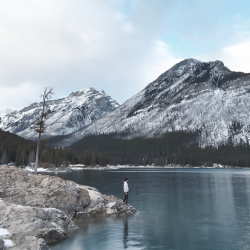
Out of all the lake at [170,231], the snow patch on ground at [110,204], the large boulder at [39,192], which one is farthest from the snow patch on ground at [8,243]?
the snow patch on ground at [110,204]

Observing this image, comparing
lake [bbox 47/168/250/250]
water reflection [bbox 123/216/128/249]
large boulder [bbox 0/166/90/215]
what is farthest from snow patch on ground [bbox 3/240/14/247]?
large boulder [bbox 0/166/90/215]

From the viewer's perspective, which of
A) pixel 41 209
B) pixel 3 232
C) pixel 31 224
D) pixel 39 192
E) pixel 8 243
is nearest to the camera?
pixel 8 243

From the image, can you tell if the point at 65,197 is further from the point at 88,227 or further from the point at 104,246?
the point at 104,246

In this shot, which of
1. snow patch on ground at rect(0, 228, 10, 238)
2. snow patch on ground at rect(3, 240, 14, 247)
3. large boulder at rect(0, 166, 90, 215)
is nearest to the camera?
snow patch on ground at rect(3, 240, 14, 247)

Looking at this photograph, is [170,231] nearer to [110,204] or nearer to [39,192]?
[110,204]

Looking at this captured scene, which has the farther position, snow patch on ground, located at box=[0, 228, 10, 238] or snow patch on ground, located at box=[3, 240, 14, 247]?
snow patch on ground, located at box=[0, 228, 10, 238]

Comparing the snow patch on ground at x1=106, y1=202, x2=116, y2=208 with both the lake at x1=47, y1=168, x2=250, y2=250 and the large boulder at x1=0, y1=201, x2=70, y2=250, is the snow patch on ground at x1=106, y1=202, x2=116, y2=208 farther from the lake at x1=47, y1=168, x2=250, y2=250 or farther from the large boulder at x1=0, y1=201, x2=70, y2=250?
the large boulder at x1=0, y1=201, x2=70, y2=250

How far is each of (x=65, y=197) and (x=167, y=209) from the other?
1443 centimetres

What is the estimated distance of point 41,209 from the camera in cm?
2386

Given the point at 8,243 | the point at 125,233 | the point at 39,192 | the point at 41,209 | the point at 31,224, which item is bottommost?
the point at 125,233

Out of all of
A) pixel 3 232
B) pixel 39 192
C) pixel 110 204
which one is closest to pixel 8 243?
pixel 3 232

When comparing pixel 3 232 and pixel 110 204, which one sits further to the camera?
pixel 110 204

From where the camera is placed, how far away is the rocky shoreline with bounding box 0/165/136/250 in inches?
759

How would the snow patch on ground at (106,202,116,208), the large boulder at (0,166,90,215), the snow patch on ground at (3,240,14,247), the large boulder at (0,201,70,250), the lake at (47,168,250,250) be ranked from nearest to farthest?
the snow patch on ground at (3,240,14,247)
the lake at (47,168,250,250)
the large boulder at (0,201,70,250)
the large boulder at (0,166,90,215)
the snow patch on ground at (106,202,116,208)
